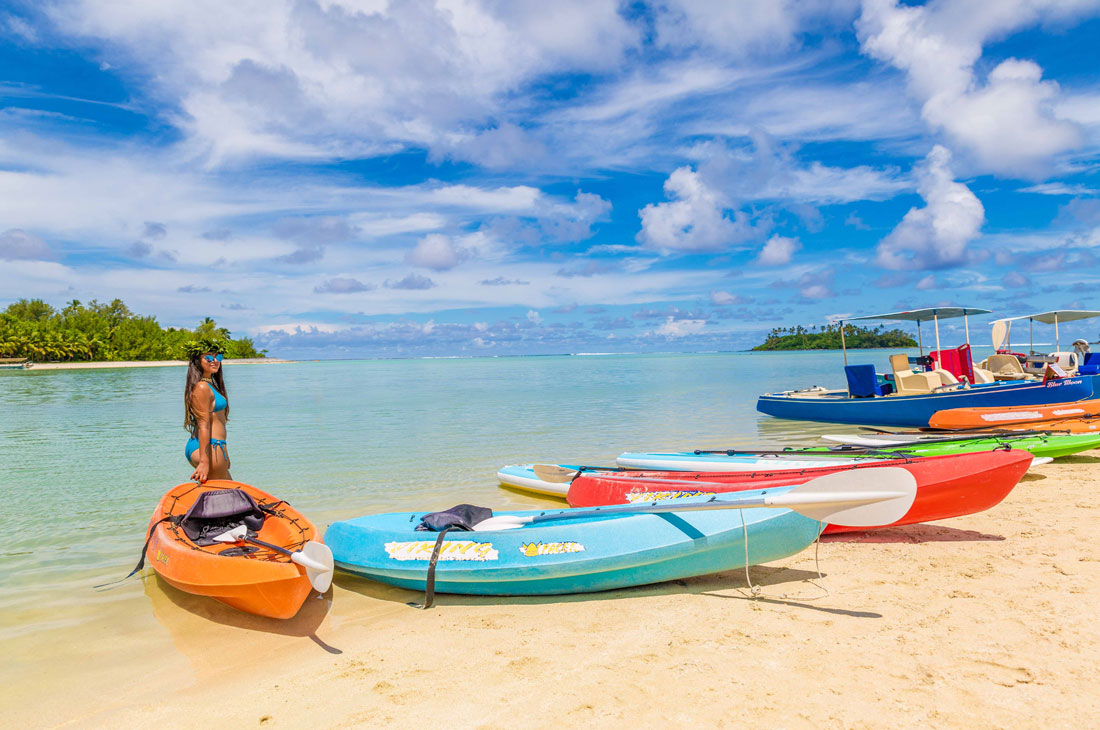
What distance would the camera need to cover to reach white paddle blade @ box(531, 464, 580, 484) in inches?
363

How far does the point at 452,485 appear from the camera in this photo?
10766mm

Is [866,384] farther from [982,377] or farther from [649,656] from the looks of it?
[649,656]

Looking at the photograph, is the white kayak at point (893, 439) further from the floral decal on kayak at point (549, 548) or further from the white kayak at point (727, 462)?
the floral decal on kayak at point (549, 548)

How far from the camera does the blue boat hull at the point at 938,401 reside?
14781 mm

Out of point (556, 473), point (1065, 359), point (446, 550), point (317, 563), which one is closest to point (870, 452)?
point (556, 473)

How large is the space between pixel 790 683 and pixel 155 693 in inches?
160

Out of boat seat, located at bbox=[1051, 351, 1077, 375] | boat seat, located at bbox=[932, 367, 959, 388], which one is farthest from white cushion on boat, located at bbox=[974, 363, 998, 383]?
boat seat, located at bbox=[1051, 351, 1077, 375]

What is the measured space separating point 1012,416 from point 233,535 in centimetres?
1386

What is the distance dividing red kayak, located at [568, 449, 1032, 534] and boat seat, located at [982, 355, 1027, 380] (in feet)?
44.9

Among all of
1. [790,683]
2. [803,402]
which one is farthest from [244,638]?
[803,402]

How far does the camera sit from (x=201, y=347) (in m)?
6.14

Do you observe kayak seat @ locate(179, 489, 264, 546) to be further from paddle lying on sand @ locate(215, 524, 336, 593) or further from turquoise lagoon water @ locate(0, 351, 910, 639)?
paddle lying on sand @ locate(215, 524, 336, 593)

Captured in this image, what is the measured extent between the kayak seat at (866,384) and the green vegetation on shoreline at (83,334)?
92.4 m

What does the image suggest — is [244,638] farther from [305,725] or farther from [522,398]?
[522,398]
